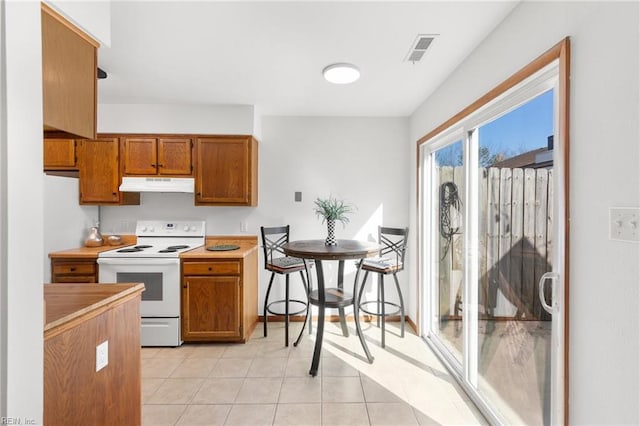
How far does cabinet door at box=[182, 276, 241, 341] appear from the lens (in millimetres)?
3078

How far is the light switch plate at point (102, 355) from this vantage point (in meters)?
1.34

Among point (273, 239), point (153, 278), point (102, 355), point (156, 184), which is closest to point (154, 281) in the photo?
point (153, 278)

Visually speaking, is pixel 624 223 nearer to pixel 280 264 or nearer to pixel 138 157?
pixel 280 264

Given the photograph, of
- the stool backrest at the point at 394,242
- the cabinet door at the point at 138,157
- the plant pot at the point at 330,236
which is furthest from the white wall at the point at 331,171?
the cabinet door at the point at 138,157

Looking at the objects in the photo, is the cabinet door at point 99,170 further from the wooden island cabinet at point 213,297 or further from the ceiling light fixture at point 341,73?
the ceiling light fixture at point 341,73

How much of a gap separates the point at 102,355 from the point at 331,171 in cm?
285

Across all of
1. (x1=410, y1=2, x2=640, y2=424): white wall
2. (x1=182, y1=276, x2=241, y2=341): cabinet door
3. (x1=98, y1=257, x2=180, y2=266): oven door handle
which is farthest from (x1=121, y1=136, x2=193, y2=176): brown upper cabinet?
(x1=410, y1=2, x2=640, y2=424): white wall

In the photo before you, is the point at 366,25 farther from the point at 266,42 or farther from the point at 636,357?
the point at 636,357

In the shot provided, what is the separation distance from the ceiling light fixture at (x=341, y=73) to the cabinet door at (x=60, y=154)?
110 inches

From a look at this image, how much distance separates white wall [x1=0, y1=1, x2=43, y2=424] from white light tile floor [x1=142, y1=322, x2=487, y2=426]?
1.45 m

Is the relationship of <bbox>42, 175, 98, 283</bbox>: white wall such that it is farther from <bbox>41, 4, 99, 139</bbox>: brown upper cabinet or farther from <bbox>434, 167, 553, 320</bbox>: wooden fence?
<bbox>434, 167, 553, 320</bbox>: wooden fence

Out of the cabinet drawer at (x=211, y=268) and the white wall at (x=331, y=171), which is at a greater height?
the white wall at (x=331, y=171)

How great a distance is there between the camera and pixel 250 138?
11.1 feet

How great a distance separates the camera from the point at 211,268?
121 inches
